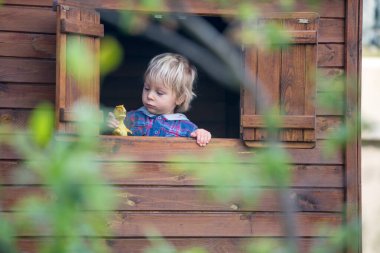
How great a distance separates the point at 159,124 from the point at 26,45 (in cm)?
96

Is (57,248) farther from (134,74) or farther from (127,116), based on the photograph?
(134,74)

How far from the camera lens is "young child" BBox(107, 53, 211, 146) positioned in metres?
5.63

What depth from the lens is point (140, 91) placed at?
7129 millimetres

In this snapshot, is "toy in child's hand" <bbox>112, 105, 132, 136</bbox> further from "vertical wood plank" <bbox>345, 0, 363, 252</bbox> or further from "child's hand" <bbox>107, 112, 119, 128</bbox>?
"vertical wood plank" <bbox>345, 0, 363, 252</bbox>

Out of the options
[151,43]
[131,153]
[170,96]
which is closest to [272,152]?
[131,153]

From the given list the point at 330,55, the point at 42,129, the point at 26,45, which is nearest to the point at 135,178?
the point at 26,45

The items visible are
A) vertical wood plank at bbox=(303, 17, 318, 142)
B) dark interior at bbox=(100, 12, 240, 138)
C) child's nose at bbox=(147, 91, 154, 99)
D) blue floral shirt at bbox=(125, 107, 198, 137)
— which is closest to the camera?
vertical wood plank at bbox=(303, 17, 318, 142)

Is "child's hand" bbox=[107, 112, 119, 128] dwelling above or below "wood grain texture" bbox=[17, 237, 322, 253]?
above

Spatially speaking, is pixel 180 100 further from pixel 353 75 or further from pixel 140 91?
pixel 140 91

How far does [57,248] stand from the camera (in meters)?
1.35

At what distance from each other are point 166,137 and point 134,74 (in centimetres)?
201

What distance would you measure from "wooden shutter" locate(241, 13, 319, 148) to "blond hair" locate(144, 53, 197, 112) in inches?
27.5

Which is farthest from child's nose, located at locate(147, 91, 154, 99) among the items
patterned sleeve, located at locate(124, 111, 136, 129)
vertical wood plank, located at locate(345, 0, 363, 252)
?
vertical wood plank, located at locate(345, 0, 363, 252)

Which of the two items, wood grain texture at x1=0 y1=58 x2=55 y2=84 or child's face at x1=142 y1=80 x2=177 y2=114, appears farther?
child's face at x1=142 y1=80 x2=177 y2=114
